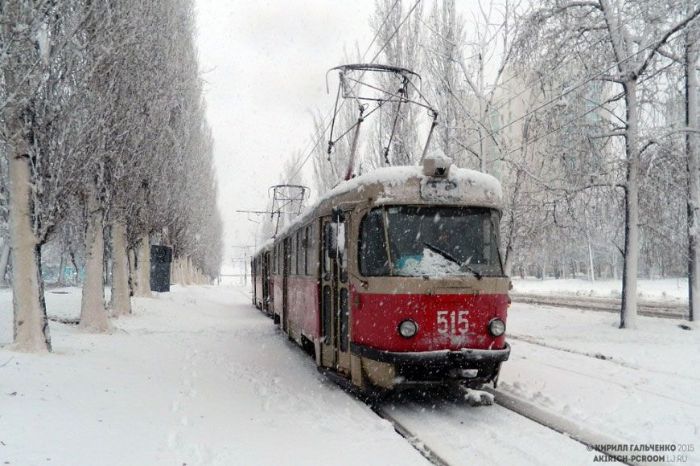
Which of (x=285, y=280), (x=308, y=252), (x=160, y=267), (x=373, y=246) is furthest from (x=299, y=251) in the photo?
(x=160, y=267)

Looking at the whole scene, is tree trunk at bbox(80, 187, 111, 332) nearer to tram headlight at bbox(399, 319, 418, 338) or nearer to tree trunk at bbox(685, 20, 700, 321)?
tram headlight at bbox(399, 319, 418, 338)

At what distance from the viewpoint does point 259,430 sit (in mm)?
5625

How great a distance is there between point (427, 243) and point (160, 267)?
2219cm

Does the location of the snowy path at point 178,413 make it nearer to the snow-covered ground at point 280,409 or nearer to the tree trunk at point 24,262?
the snow-covered ground at point 280,409

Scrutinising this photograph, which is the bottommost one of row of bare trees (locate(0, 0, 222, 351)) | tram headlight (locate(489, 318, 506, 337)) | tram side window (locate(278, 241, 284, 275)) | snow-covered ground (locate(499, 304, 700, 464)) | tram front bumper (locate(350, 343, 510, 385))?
snow-covered ground (locate(499, 304, 700, 464))

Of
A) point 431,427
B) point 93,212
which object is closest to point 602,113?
point 431,427

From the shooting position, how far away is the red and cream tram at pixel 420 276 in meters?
6.29

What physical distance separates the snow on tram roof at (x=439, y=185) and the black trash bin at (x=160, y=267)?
20970 millimetres

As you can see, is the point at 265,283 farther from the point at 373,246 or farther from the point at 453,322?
the point at 453,322

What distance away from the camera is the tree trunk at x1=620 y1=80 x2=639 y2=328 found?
44.5ft

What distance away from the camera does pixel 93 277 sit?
1312 cm

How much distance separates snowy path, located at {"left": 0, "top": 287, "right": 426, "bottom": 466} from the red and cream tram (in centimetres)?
78

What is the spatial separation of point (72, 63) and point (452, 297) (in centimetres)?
665

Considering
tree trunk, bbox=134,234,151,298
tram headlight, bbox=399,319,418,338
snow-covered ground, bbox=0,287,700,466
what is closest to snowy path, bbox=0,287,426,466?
snow-covered ground, bbox=0,287,700,466
